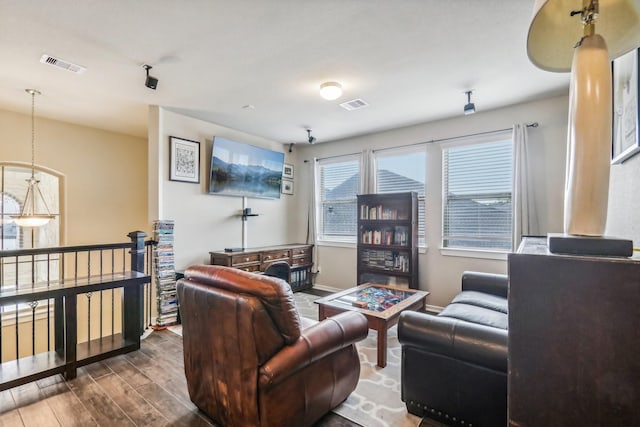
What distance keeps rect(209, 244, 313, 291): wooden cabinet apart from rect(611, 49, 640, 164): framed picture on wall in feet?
12.3

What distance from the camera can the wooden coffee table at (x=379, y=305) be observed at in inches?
101

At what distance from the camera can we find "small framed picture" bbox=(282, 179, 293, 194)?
18.0 feet

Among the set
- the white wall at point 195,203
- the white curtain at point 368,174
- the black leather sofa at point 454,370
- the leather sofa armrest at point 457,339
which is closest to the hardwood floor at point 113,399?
the black leather sofa at point 454,370

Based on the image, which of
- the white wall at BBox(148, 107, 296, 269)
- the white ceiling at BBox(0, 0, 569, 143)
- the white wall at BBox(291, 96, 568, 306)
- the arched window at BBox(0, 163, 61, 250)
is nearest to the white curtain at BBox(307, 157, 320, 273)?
the white wall at BBox(291, 96, 568, 306)

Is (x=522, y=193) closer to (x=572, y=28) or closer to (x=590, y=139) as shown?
(x=572, y=28)

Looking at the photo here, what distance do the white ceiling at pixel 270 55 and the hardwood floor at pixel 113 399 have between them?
263 cm

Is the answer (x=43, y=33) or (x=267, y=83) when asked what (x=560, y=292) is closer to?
(x=267, y=83)

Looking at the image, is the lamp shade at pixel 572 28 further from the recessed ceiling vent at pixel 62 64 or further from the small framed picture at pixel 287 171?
the small framed picture at pixel 287 171

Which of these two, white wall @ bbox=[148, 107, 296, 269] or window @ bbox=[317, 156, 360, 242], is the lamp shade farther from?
window @ bbox=[317, 156, 360, 242]

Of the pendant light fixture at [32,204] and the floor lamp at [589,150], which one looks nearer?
the floor lamp at [589,150]

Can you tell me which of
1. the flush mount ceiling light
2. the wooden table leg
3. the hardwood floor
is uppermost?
the flush mount ceiling light

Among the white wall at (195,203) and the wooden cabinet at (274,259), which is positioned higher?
the white wall at (195,203)

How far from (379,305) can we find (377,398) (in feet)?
3.00

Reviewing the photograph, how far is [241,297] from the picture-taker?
1.52 metres
